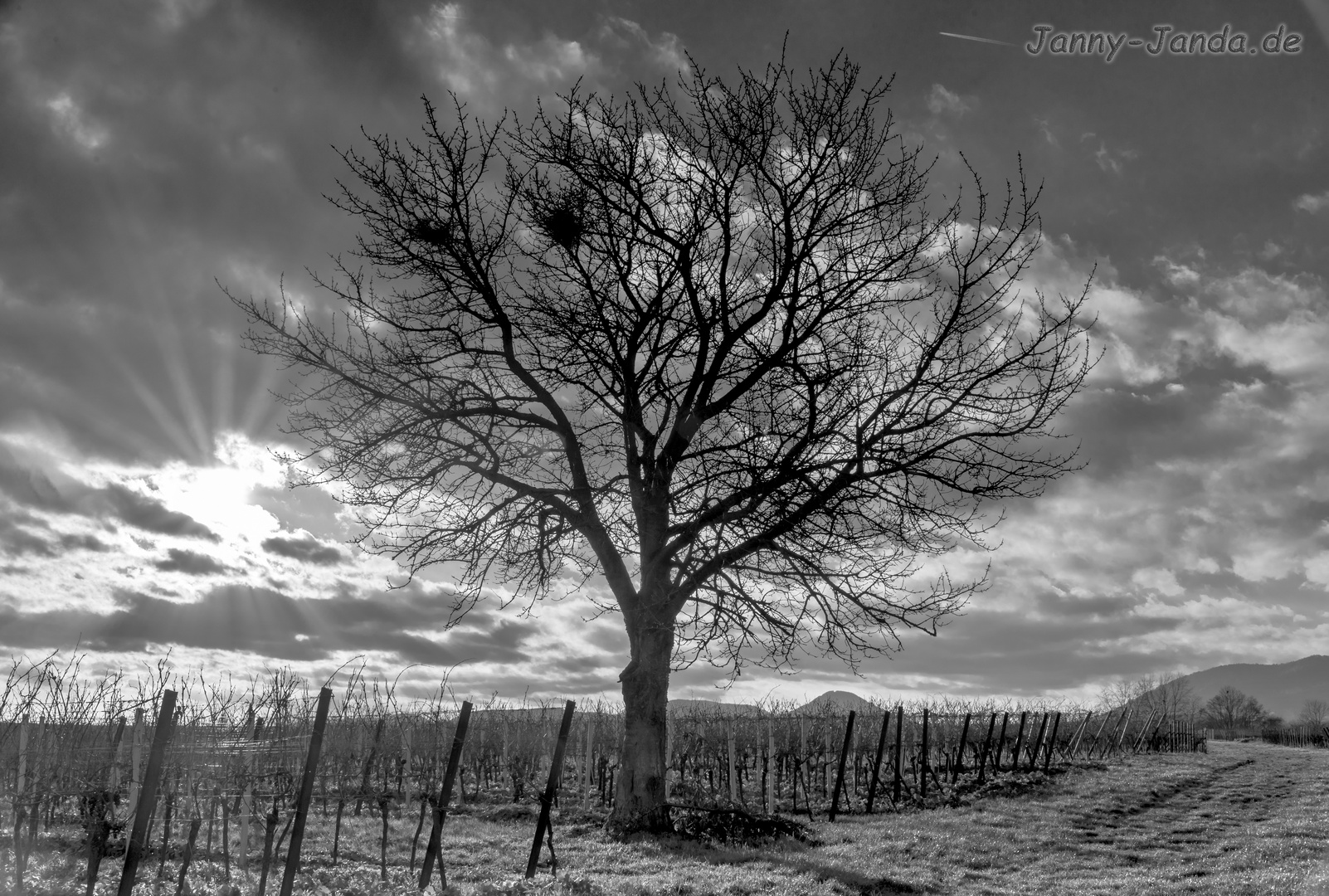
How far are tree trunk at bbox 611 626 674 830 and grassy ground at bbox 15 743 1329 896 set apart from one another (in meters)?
0.60

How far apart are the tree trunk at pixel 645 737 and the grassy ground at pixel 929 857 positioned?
0.60m

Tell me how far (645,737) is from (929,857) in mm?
4164

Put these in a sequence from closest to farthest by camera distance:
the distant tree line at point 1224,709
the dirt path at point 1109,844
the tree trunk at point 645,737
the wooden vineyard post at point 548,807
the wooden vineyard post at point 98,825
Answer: the wooden vineyard post at point 98,825 < the wooden vineyard post at point 548,807 < the dirt path at point 1109,844 < the tree trunk at point 645,737 < the distant tree line at point 1224,709

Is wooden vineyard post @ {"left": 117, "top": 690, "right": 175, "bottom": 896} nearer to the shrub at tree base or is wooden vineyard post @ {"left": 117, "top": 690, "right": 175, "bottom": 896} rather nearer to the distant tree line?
the shrub at tree base

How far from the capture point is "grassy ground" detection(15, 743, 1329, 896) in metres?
10.0

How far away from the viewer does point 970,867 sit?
12.1 metres

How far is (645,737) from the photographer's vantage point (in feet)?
44.6

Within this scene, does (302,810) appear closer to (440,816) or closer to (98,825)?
(440,816)

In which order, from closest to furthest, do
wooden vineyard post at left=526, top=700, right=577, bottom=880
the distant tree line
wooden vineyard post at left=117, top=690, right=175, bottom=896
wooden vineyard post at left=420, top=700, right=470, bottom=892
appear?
wooden vineyard post at left=117, top=690, right=175, bottom=896 < wooden vineyard post at left=420, top=700, right=470, bottom=892 < wooden vineyard post at left=526, top=700, right=577, bottom=880 < the distant tree line

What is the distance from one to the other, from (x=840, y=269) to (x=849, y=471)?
124 inches

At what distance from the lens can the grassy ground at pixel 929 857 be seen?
1005 centimetres

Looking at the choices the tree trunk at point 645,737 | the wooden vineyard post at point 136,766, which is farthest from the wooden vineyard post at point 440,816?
the wooden vineyard post at point 136,766

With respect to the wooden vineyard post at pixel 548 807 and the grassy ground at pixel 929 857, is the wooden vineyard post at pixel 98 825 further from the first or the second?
the wooden vineyard post at pixel 548 807

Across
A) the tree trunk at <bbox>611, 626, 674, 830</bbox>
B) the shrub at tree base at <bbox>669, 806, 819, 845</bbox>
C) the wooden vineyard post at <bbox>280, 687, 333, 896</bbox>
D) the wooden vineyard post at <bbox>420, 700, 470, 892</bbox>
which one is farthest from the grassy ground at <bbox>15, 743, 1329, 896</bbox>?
the wooden vineyard post at <bbox>280, 687, 333, 896</bbox>
